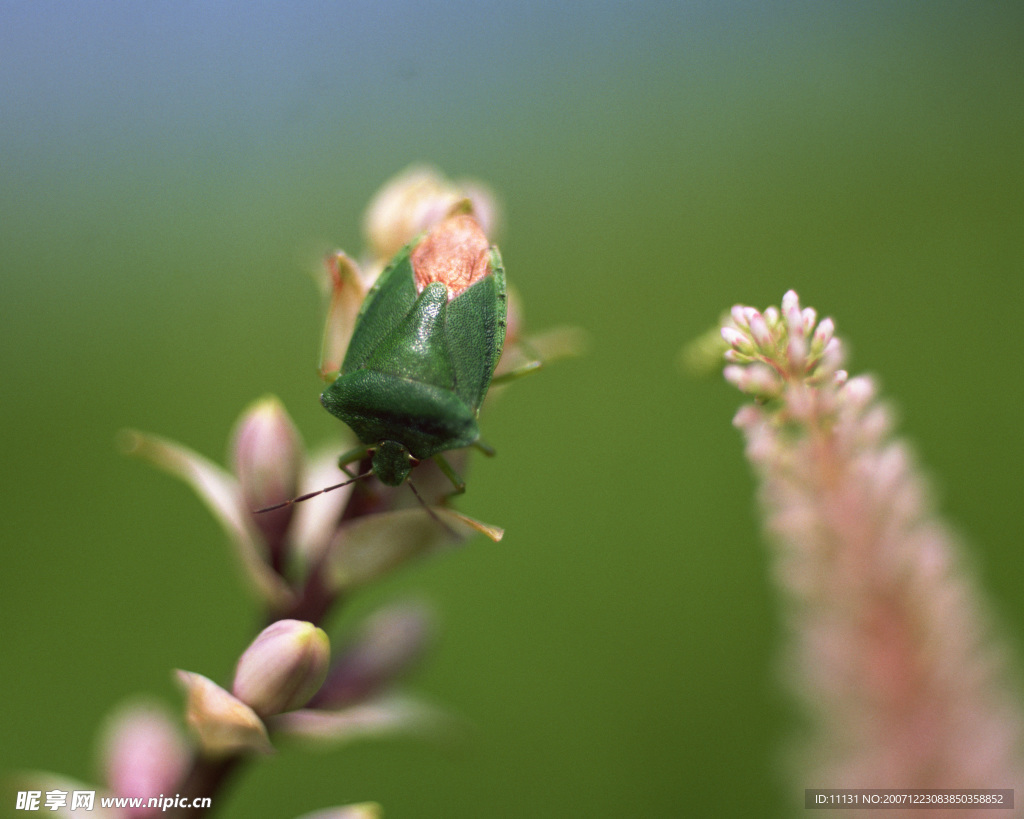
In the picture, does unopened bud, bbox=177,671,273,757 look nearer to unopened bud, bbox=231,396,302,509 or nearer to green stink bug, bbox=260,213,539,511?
unopened bud, bbox=231,396,302,509

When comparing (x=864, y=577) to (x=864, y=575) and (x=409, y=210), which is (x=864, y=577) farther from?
(x=409, y=210)

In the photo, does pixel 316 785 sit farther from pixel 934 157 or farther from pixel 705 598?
pixel 934 157

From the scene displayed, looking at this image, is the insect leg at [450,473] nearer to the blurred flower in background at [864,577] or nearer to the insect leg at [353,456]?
the insect leg at [353,456]

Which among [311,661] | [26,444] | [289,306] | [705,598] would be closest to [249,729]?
[311,661]

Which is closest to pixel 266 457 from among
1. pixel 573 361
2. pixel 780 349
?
pixel 780 349

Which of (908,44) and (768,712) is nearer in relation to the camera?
(768,712)

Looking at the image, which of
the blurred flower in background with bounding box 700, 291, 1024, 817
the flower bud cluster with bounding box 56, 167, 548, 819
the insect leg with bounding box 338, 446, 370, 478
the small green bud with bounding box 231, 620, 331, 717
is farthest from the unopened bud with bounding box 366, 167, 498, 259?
the small green bud with bounding box 231, 620, 331, 717


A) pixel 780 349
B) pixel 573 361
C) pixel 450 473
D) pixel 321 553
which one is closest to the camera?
pixel 780 349
